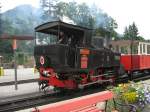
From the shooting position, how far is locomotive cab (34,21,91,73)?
12.8 meters

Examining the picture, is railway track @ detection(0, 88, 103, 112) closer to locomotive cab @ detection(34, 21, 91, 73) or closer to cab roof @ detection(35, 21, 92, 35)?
locomotive cab @ detection(34, 21, 91, 73)

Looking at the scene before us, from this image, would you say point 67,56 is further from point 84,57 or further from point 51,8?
point 51,8

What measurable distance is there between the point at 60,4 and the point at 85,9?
16.3m

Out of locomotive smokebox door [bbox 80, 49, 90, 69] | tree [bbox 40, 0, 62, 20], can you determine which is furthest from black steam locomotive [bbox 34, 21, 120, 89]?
tree [bbox 40, 0, 62, 20]

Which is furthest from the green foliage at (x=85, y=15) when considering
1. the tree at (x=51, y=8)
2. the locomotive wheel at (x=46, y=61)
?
the locomotive wheel at (x=46, y=61)

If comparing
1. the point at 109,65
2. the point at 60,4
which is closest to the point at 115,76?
the point at 109,65

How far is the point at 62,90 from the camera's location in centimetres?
1417

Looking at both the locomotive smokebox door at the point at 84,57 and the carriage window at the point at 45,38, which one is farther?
the carriage window at the point at 45,38

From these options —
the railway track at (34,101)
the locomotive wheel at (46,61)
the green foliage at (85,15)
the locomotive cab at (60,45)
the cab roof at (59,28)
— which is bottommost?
the railway track at (34,101)

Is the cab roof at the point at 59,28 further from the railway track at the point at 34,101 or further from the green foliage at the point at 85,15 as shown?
the railway track at the point at 34,101

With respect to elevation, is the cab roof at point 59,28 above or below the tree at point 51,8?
below

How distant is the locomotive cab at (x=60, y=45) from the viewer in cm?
1277

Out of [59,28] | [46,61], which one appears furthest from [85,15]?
[46,61]

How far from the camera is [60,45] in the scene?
12.6 meters
